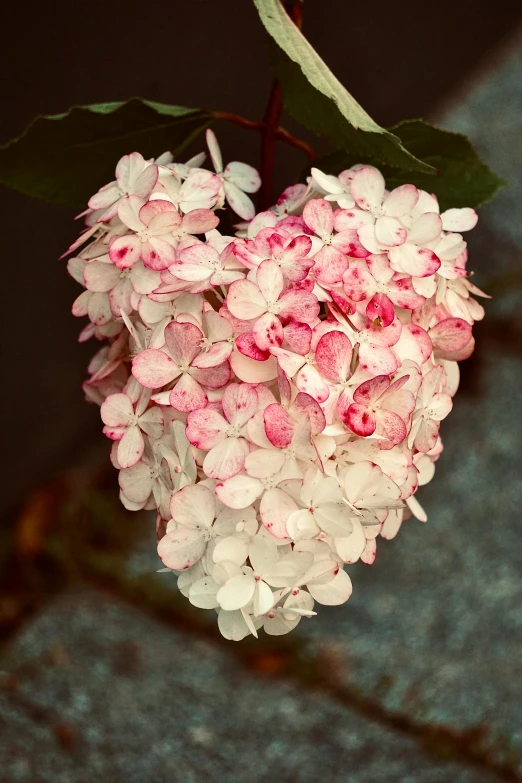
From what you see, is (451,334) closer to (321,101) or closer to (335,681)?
(321,101)

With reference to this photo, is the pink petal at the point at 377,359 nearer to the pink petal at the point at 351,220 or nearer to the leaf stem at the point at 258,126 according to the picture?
the pink petal at the point at 351,220

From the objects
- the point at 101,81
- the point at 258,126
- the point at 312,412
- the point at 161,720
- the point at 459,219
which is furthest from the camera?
the point at 161,720

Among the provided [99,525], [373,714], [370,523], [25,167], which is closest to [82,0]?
[25,167]

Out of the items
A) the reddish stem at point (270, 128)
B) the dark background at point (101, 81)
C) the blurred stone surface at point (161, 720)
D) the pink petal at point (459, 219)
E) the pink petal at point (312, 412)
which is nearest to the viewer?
the pink petal at point (312, 412)

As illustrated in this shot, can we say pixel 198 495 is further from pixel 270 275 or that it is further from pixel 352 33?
pixel 352 33

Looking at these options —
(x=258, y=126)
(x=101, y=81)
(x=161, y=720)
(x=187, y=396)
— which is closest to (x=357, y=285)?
(x=187, y=396)

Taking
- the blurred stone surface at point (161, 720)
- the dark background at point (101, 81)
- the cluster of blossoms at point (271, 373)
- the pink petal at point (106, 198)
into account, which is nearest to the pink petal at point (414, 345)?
the cluster of blossoms at point (271, 373)

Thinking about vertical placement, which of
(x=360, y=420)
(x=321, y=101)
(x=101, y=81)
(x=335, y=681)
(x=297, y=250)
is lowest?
(x=335, y=681)
